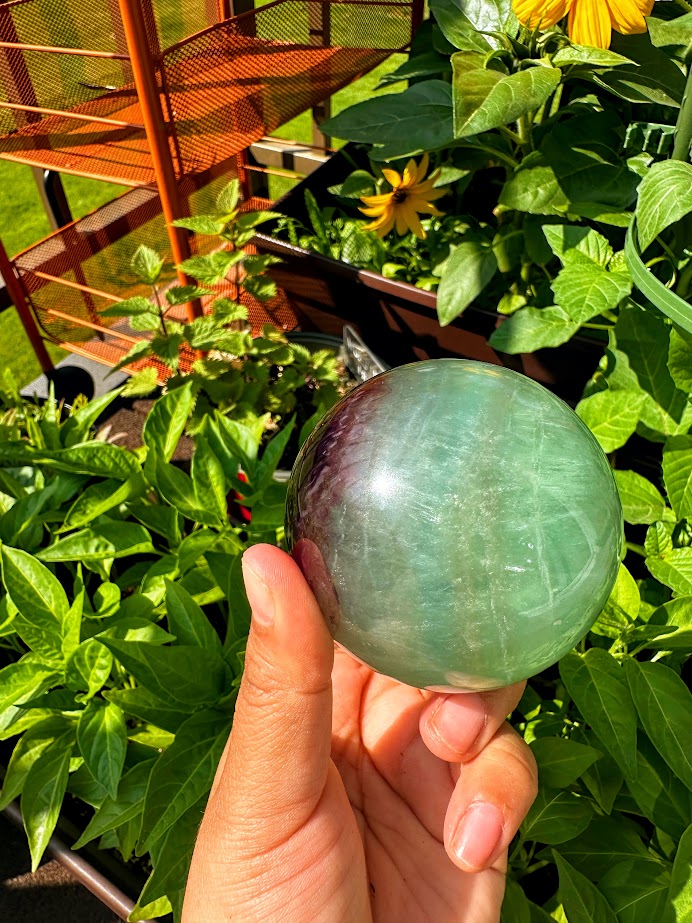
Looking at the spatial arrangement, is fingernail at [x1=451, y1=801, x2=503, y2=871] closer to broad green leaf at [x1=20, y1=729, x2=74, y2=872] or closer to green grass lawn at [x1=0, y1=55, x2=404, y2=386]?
broad green leaf at [x1=20, y1=729, x2=74, y2=872]

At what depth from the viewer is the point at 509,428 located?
525 mm

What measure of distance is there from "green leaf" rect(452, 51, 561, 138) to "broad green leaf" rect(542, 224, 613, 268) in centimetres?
24

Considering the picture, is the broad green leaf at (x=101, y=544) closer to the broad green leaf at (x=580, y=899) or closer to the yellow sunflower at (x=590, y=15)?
the broad green leaf at (x=580, y=899)

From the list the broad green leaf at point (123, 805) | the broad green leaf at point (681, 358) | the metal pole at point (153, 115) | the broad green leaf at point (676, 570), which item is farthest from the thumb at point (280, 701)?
the metal pole at point (153, 115)

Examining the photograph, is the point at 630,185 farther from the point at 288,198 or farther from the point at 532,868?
the point at 532,868

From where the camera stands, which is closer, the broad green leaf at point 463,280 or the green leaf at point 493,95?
the green leaf at point 493,95

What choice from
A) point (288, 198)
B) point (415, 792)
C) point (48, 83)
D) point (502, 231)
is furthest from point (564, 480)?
point (48, 83)

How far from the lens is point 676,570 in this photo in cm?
89

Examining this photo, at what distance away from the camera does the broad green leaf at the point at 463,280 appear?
127cm

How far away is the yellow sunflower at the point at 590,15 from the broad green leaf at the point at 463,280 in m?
0.40

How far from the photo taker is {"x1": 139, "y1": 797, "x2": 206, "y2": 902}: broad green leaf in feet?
2.57

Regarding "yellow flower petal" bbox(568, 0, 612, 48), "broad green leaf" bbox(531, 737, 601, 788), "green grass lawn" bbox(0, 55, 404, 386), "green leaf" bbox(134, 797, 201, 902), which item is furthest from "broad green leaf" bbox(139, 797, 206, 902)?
"green grass lawn" bbox(0, 55, 404, 386)

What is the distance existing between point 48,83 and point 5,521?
106 cm

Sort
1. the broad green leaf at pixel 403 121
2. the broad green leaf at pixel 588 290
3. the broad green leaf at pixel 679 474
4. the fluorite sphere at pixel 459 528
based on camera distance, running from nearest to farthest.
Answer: the fluorite sphere at pixel 459 528, the broad green leaf at pixel 679 474, the broad green leaf at pixel 588 290, the broad green leaf at pixel 403 121
